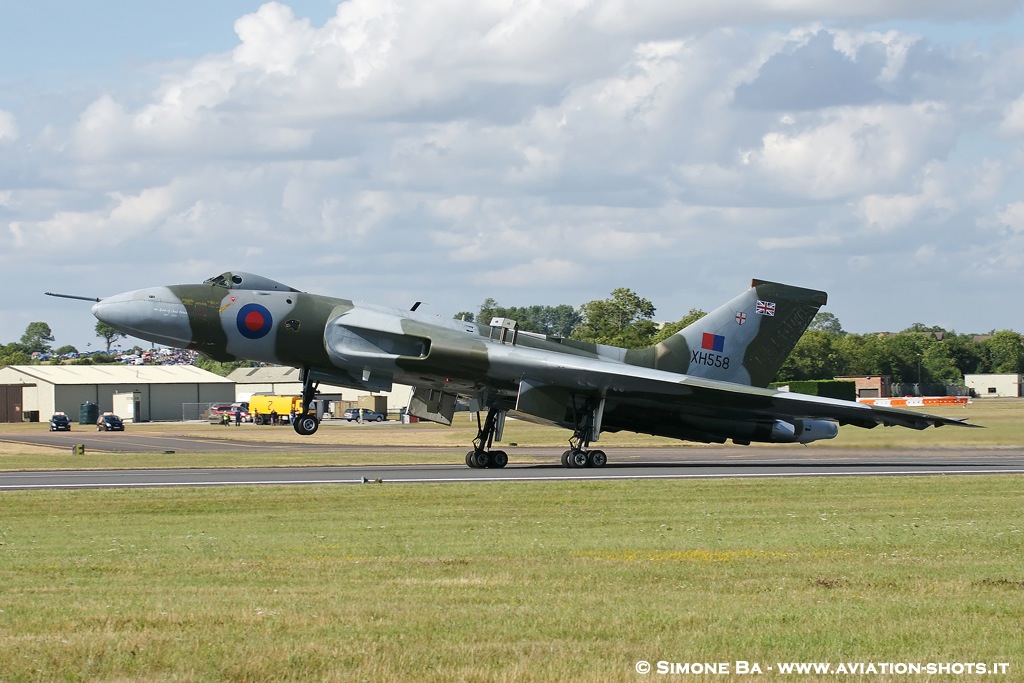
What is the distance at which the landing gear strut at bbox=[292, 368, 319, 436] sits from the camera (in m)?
29.5

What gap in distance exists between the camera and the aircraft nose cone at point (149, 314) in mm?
29000

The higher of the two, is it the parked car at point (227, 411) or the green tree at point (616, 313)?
the green tree at point (616, 313)

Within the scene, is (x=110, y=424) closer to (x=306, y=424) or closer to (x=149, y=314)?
(x=149, y=314)

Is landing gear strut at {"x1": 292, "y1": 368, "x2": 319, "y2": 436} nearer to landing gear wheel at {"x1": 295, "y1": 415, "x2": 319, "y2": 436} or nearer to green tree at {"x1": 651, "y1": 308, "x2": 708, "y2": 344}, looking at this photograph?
landing gear wheel at {"x1": 295, "y1": 415, "x2": 319, "y2": 436}

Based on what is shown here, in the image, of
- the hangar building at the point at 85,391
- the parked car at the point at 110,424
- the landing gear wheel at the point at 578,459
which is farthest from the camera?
the hangar building at the point at 85,391

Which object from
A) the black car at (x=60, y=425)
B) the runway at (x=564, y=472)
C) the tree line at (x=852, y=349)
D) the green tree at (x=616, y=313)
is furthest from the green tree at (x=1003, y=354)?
the runway at (x=564, y=472)

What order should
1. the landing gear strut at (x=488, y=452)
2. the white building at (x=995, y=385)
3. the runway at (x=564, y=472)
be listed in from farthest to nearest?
the white building at (x=995, y=385)
the landing gear strut at (x=488, y=452)
the runway at (x=564, y=472)

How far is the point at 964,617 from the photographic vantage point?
10.1m

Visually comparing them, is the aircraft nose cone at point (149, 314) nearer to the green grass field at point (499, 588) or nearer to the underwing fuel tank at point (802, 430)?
the green grass field at point (499, 588)

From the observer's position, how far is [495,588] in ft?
37.9

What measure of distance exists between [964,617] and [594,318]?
11035 centimetres

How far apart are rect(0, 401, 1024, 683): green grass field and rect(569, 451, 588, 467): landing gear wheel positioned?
10.4m

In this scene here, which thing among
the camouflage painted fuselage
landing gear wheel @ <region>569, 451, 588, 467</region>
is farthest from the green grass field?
landing gear wheel @ <region>569, 451, 588, 467</region>

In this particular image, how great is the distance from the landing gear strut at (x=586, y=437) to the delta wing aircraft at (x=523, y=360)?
0.04 metres
